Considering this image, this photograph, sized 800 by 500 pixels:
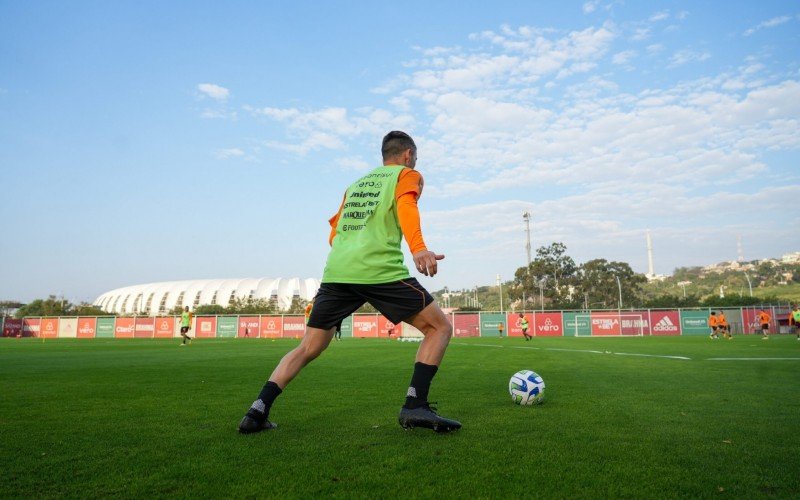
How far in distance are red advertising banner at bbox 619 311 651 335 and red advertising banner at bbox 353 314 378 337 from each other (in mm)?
18492

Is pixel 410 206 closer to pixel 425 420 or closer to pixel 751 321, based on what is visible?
pixel 425 420

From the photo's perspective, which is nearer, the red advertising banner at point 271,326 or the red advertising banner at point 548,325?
the red advertising banner at point 548,325

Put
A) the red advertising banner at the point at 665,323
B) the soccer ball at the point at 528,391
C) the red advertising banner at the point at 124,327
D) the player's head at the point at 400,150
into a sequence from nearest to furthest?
the player's head at the point at 400,150, the soccer ball at the point at 528,391, the red advertising banner at the point at 665,323, the red advertising banner at the point at 124,327

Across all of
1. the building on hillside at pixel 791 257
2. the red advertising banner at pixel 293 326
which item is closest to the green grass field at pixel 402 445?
the red advertising banner at pixel 293 326

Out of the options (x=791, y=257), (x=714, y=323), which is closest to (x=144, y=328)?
(x=714, y=323)

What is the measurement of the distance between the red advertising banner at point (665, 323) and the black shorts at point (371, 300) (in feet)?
121

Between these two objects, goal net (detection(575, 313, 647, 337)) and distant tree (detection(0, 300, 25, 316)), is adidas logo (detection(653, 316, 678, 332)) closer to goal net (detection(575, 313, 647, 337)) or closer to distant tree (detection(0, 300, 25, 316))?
goal net (detection(575, 313, 647, 337))

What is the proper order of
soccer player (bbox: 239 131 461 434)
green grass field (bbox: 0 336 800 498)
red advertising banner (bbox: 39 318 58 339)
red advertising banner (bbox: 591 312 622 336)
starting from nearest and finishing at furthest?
green grass field (bbox: 0 336 800 498), soccer player (bbox: 239 131 461 434), red advertising banner (bbox: 591 312 622 336), red advertising banner (bbox: 39 318 58 339)

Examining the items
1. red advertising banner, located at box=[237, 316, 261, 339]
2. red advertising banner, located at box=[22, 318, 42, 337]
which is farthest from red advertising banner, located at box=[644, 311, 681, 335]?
red advertising banner, located at box=[22, 318, 42, 337]

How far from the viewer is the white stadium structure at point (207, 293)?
108 m

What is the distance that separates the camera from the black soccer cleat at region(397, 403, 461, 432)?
3227mm

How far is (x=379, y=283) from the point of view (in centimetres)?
352

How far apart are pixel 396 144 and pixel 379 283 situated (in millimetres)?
1147

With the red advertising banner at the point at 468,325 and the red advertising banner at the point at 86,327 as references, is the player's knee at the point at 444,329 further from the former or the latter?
the red advertising banner at the point at 86,327
